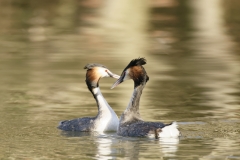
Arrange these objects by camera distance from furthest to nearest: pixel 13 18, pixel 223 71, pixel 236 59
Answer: pixel 13 18, pixel 236 59, pixel 223 71

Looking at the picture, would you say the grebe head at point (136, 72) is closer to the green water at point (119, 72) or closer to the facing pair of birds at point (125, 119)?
the facing pair of birds at point (125, 119)

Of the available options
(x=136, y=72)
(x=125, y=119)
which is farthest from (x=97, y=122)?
(x=136, y=72)

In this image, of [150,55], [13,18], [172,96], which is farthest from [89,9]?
[172,96]

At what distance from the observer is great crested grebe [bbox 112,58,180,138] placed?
485 inches

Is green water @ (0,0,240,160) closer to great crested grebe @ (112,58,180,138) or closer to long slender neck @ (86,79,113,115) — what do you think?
great crested grebe @ (112,58,180,138)

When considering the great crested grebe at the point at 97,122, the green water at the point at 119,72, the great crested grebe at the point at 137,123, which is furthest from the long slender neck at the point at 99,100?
the green water at the point at 119,72

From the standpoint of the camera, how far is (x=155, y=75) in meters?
19.4

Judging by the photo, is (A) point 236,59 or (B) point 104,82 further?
(A) point 236,59

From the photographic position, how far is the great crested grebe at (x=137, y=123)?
40.4 ft

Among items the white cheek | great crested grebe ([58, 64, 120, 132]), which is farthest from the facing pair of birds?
the white cheek

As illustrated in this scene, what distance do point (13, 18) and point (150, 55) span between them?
12.0 meters

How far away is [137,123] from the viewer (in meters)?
12.9

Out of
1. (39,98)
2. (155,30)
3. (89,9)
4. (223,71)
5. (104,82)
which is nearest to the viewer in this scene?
(39,98)

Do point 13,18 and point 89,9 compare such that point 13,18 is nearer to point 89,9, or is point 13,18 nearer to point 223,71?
point 89,9
